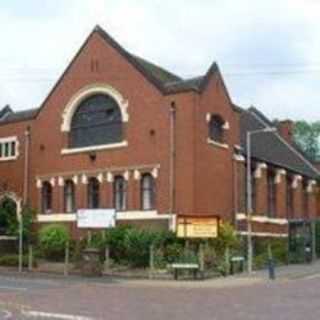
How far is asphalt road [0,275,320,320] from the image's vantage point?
922 inches

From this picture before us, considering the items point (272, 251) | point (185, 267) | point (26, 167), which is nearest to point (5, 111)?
point (26, 167)

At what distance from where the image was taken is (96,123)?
2341 inches

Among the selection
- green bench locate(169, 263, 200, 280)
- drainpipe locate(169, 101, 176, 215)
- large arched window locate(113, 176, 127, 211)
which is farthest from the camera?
large arched window locate(113, 176, 127, 211)

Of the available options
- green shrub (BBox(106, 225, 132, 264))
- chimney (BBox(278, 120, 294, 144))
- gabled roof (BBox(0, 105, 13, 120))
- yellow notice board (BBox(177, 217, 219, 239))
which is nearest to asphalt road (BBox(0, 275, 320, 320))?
yellow notice board (BBox(177, 217, 219, 239))

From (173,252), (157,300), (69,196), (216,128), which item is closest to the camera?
(157,300)

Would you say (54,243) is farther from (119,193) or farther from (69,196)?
(119,193)

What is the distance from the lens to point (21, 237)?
181 feet

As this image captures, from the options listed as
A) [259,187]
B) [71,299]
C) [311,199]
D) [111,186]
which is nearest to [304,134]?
[311,199]

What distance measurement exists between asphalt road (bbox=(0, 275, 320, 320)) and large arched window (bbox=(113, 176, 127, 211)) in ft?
48.7

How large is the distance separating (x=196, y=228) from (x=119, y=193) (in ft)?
31.8

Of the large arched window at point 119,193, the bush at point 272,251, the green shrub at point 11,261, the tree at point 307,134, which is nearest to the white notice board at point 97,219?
the green shrub at point 11,261

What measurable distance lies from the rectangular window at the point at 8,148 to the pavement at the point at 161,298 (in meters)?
19.4

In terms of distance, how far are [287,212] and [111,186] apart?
16.1 meters

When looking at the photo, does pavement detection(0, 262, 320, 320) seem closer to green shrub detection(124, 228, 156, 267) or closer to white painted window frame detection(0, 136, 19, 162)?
green shrub detection(124, 228, 156, 267)
